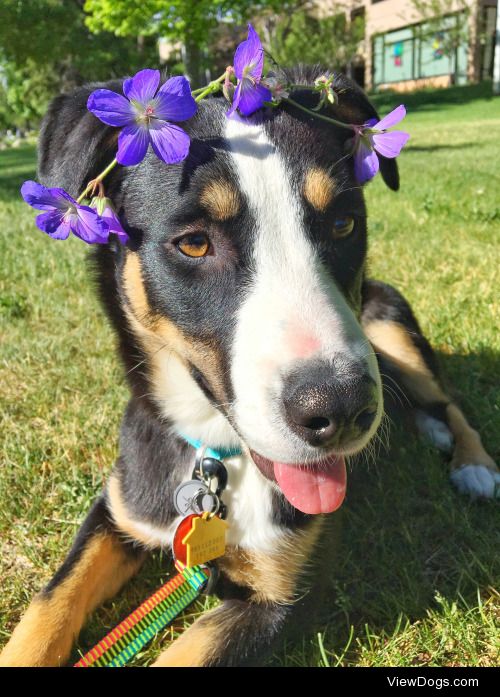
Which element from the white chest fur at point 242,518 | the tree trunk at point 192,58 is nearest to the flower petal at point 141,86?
the white chest fur at point 242,518

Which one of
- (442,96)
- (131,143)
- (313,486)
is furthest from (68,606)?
(442,96)

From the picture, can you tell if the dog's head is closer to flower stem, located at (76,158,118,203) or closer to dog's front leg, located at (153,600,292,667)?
flower stem, located at (76,158,118,203)

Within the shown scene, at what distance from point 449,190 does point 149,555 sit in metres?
7.12

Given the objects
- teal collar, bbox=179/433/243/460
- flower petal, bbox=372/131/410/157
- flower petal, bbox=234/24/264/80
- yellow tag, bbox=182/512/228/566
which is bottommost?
yellow tag, bbox=182/512/228/566

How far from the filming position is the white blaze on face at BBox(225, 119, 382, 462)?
1.91m

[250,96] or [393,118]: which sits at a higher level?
[250,96]

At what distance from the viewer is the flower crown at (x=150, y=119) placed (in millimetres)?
2053

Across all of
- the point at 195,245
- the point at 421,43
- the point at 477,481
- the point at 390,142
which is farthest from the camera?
the point at 421,43

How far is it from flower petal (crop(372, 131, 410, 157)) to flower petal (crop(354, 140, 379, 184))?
0.04 meters

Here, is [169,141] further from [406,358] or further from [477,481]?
[406,358]

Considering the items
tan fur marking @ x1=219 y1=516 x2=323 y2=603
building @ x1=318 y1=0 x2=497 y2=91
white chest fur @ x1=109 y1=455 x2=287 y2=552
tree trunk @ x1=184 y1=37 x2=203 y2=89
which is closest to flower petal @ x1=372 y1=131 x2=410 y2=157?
white chest fur @ x1=109 y1=455 x2=287 y2=552

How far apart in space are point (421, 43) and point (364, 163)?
18816 mm

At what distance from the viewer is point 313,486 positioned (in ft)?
7.38

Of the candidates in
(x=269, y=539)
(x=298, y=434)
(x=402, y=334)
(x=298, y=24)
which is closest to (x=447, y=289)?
(x=402, y=334)
